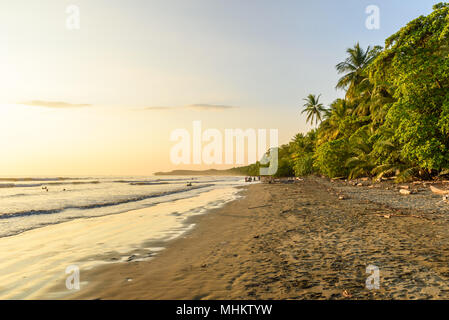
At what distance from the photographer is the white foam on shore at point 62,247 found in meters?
4.52

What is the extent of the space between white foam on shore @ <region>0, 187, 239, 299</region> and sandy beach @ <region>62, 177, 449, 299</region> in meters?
0.72

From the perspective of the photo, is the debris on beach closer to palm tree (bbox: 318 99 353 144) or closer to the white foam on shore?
the white foam on shore

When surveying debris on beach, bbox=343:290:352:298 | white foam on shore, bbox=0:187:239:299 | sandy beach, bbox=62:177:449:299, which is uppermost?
debris on beach, bbox=343:290:352:298

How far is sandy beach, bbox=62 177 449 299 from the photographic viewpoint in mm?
3771

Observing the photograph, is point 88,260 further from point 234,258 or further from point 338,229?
point 338,229

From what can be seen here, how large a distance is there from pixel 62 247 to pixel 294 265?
20.2ft

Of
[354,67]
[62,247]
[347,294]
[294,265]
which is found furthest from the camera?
[354,67]

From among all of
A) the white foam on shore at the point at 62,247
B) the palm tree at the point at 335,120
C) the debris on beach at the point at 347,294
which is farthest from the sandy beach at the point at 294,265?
the palm tree at the point at 335,120

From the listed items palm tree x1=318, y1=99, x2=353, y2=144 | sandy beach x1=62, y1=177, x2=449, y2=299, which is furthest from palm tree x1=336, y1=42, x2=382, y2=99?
sandy beach x1=62, y1=177, x2=449, y2=299

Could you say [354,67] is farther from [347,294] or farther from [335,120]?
[347,294]

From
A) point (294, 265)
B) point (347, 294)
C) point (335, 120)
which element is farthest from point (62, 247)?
point (335, 120)

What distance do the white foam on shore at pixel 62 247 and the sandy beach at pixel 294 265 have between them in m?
0.72

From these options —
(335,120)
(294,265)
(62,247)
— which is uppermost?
(335,120)

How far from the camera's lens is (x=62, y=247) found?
23.1ft
